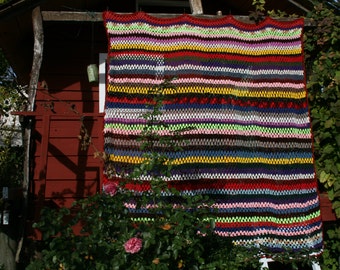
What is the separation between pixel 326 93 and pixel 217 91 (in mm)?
1332

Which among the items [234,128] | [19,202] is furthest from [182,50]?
[19,202]

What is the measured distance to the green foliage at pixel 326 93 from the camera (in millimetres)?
4805

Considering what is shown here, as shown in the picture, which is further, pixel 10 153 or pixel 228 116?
pixel 10 153

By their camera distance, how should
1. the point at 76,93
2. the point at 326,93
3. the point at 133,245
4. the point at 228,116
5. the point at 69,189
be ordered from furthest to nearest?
the point at 76,93 < the point at 69,189 < the point at 326,93 < the point at 228,116 < the point at 133,245

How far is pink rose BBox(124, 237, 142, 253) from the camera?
264 centimetres

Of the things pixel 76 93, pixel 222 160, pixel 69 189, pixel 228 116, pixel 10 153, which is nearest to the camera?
pixel 222 160

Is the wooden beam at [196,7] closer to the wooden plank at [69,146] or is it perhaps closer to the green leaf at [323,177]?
the wooden plank at [69,146]

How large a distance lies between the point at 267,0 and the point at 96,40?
2.23m

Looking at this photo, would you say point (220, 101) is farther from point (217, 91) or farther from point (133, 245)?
point (133, 245)

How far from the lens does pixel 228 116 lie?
176 inches

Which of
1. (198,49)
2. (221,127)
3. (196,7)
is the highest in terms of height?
(196,7)

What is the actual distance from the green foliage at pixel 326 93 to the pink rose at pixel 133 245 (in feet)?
9.08

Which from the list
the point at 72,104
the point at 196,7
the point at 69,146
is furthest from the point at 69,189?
the point at 196,7

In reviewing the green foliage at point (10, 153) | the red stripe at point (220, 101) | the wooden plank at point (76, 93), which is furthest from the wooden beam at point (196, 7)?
the green foliage at point (10, 153)
